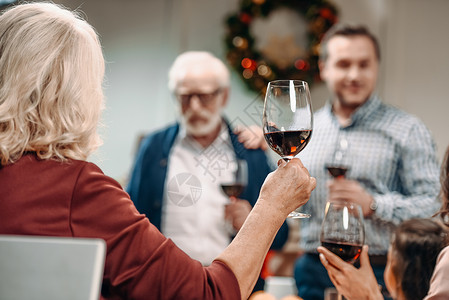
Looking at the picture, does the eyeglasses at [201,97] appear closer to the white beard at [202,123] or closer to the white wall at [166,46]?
the white beard at [202,123]

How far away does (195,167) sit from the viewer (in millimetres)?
1799

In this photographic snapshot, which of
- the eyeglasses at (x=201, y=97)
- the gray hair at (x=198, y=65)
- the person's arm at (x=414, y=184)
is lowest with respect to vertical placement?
the person's arm at (x=414, y=184)

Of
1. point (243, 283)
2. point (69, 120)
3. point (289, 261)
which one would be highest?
point (69, 120)

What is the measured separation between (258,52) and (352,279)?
330 cm

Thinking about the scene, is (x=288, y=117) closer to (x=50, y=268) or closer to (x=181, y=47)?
(x=50, y=268)

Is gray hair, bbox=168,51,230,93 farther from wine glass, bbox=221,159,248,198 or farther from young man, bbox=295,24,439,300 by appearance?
wine glass, bbox=221,159,248,198

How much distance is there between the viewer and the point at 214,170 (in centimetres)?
176

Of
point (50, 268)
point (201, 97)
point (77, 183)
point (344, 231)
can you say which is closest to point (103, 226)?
point (77, 183)

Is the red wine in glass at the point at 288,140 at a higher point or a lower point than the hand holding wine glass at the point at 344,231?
higher

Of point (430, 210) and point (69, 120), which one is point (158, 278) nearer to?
point (69, 120)

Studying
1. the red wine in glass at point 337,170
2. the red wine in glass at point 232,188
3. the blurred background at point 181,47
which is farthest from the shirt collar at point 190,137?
the blurred background at point 181,47

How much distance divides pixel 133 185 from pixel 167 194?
20 centimetres

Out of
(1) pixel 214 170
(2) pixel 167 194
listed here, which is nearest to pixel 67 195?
(1) pixel 214 170

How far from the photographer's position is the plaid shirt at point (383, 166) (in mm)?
2002
